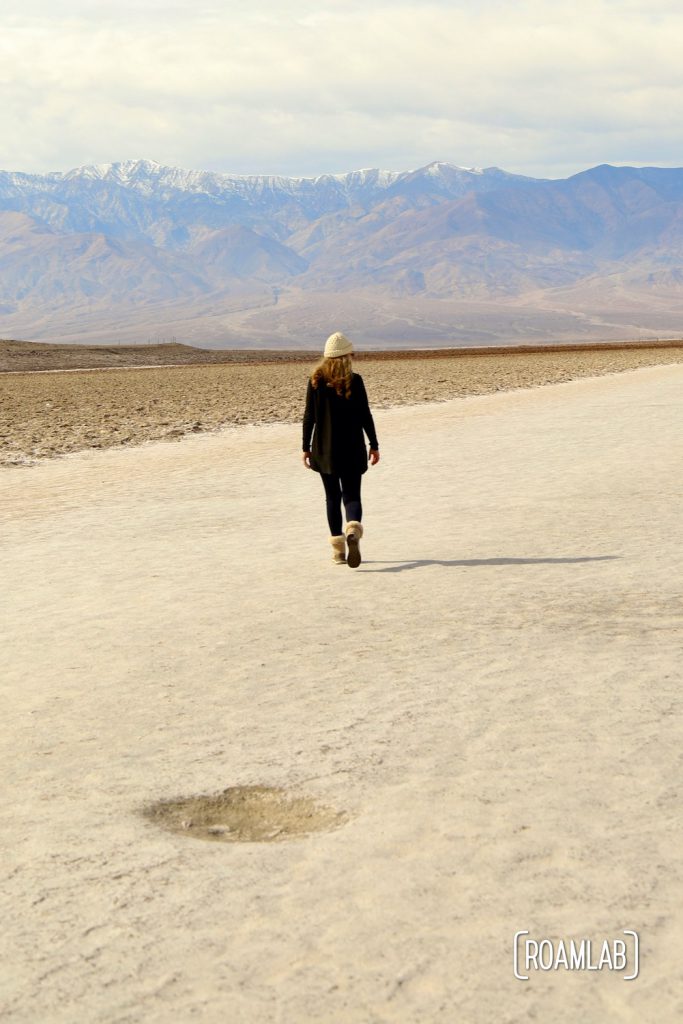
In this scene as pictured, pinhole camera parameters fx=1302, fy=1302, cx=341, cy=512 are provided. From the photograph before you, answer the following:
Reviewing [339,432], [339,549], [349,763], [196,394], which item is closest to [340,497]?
[339,549]

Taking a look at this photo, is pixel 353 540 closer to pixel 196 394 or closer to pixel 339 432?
pixel 339 432

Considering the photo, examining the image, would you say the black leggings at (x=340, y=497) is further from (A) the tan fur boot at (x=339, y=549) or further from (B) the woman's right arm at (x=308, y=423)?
(B) the woman's right arm at (x=308, y=423)

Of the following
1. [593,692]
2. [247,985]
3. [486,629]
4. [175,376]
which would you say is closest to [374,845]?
[247,985]

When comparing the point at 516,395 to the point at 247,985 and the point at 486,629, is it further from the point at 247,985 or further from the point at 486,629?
the point at 247,985

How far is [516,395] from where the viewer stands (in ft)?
102

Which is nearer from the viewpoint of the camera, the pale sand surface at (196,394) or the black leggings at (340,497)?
the black leggings at (340,497)

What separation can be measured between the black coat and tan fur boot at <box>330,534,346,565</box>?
1.56ft

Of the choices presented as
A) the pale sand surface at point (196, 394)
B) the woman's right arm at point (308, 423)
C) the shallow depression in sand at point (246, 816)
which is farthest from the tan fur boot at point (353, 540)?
the pale sand surface at point (196, 394)

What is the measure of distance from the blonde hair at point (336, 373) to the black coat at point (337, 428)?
0.05m

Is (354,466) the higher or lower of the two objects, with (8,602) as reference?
higher

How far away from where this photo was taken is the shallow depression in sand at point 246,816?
15.0ft

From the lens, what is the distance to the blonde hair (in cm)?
898

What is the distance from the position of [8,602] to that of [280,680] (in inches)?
107

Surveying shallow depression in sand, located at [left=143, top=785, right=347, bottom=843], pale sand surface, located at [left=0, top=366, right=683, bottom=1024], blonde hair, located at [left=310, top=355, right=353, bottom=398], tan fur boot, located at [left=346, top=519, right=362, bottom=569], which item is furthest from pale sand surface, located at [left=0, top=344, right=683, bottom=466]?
shallow depression in sand, located at [left=143, top=785, right=347, bottom=843]
